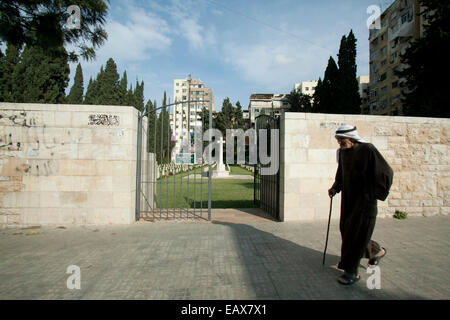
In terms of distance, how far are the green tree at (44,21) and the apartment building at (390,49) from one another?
107 ft

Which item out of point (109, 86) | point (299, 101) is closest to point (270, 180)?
point (109, 86)

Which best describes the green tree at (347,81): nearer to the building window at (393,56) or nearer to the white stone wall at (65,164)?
the building window at (393,56)

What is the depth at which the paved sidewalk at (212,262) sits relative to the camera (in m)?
2.83

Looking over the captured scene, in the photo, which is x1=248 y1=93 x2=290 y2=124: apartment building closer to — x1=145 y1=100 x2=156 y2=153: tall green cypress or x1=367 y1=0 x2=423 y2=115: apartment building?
x1=367 y1=0 x2=423 y2=115: apartment building

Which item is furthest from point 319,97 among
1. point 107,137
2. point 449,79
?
point 107,137

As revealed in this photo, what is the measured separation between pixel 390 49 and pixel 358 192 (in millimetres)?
43878

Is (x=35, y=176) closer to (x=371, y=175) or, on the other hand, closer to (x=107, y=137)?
(x=107, y=137)

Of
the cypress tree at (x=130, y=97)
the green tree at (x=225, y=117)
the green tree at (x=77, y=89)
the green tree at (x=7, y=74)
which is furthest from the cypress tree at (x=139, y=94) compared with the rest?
the green tree at (x=7, y=74)

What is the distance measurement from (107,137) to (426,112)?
571 inches

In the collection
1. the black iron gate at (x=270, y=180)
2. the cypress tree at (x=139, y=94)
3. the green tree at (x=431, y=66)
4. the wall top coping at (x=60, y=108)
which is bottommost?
the black iron gate at (x=270, y=180)

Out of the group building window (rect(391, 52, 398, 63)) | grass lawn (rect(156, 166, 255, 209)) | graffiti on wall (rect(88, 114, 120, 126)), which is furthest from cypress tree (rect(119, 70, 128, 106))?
building window (rect(391, 52, 398, 63))

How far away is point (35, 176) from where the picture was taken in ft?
18.5

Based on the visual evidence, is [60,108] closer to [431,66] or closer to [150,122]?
[150,122]
